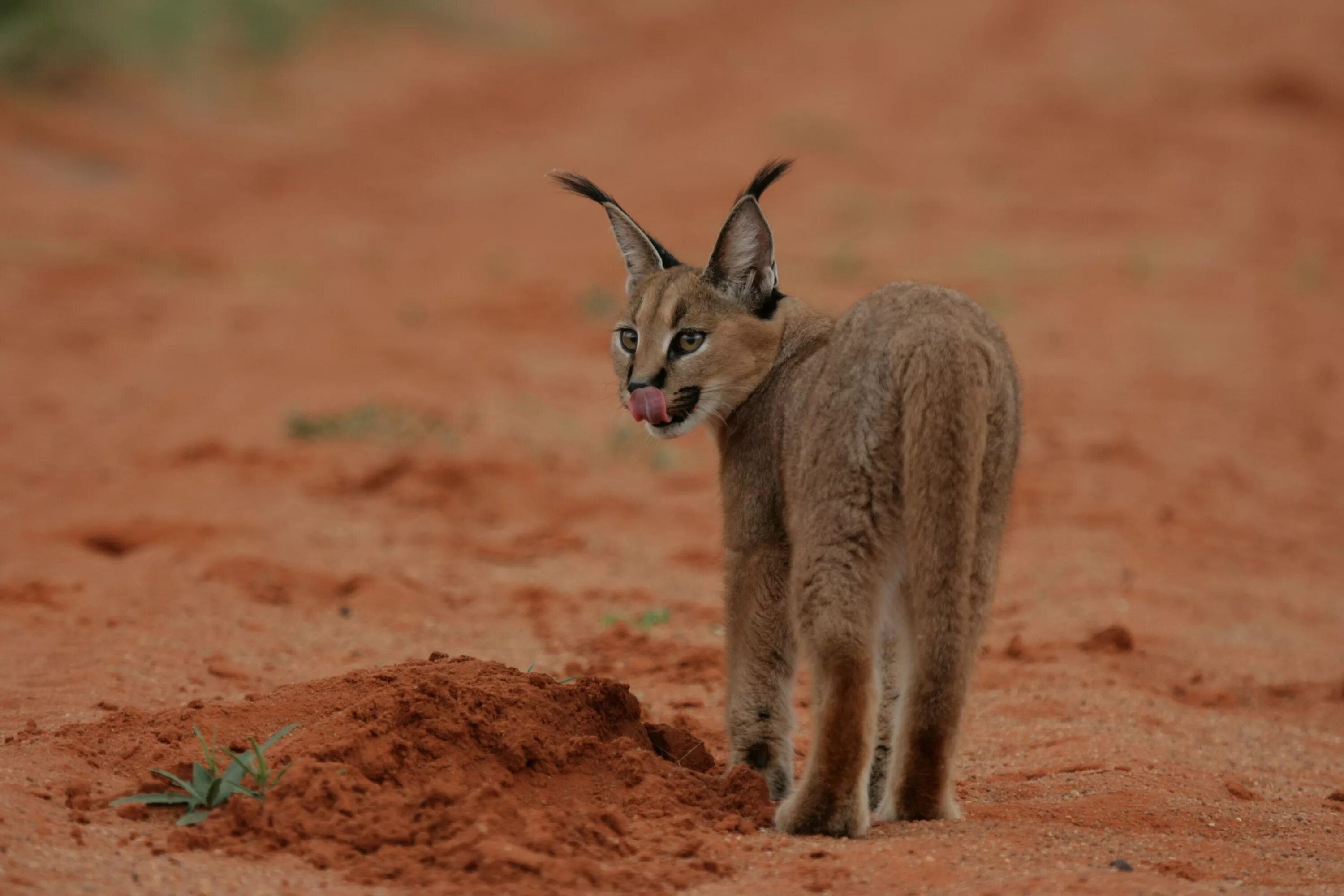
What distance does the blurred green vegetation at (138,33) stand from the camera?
76.5ft

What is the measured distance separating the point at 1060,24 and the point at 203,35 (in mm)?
16779

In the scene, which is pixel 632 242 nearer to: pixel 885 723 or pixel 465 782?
pixel 885 723

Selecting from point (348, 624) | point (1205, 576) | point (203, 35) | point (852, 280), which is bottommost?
point (348, 624)

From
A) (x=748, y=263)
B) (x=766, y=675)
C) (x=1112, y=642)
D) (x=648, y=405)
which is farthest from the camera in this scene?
(x=1112, y=642)

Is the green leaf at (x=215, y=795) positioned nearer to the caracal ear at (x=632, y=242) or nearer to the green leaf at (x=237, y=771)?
the green leaf at (x=237, y=771)

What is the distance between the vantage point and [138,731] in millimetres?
5352

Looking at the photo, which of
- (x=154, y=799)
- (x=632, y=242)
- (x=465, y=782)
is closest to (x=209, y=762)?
(x=154, y=799)

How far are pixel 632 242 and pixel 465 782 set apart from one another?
2.55 m

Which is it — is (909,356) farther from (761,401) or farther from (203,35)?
(203,35)

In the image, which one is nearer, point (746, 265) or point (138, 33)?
point (746, 265)

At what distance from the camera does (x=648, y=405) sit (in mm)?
5734

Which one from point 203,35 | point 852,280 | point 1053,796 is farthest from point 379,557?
point 203,35

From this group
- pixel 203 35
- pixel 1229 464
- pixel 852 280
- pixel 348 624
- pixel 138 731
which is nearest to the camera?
pixel 138 731

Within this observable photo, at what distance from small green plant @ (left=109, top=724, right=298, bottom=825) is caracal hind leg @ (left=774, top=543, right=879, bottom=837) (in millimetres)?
1629
